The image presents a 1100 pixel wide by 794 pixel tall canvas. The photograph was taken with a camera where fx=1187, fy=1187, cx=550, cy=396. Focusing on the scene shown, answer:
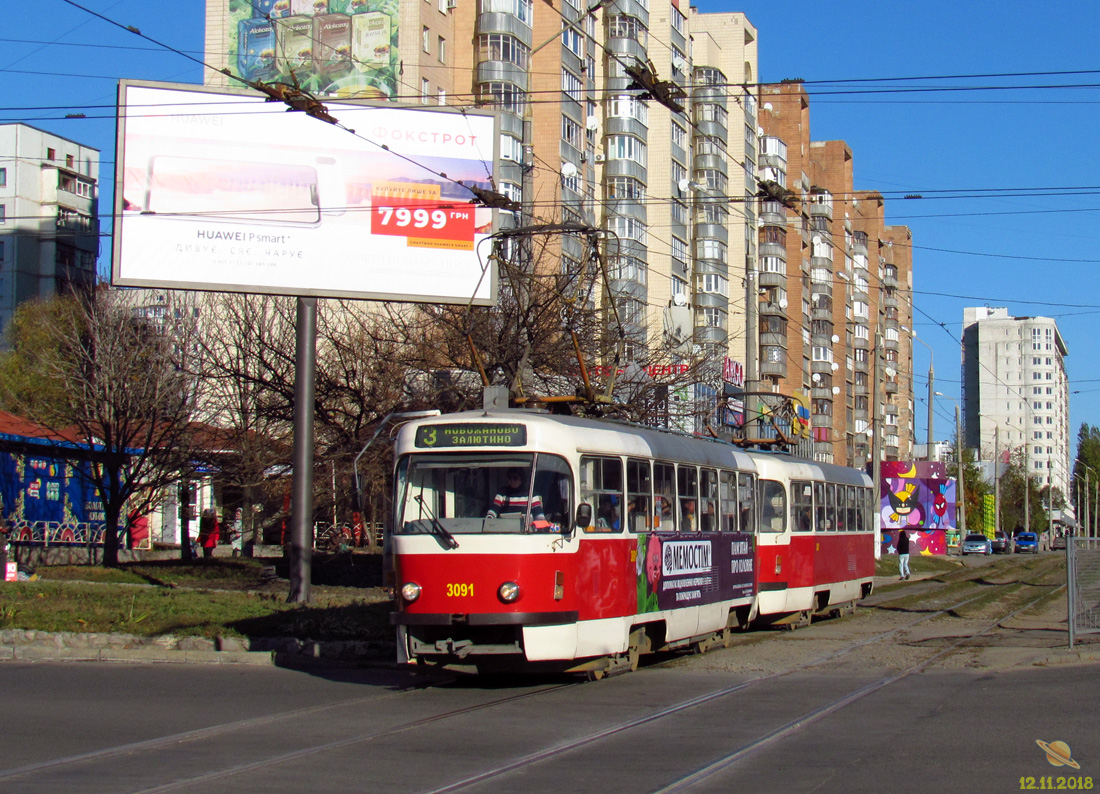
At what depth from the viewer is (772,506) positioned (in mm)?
18453

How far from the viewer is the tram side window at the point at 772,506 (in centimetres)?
1806

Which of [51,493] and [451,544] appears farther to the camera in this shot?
→ [51,493]

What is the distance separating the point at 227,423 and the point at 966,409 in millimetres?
167985

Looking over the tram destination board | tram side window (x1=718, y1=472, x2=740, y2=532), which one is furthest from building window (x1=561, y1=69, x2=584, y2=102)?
the tram destination board

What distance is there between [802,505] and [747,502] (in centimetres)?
301

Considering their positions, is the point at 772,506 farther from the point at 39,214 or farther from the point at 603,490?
the point at 39,214

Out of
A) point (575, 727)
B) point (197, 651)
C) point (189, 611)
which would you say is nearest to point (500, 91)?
point (189, 611)

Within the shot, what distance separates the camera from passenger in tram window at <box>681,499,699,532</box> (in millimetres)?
14266

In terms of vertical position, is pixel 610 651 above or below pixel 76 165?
below

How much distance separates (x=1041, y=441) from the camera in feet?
553

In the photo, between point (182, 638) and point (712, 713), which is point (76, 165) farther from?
point (712, 713)

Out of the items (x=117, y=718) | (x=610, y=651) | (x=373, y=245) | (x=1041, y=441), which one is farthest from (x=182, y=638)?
(x=1041, y=441)

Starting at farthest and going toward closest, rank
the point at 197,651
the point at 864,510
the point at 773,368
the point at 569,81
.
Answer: the point at 773,368 → the point at 569,81 → the point at 864,510 → the point at 197,651

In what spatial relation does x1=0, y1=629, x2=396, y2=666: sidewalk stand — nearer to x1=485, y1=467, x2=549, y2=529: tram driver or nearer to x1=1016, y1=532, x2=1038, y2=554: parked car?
x1=485, y1=467, x2=549, y2=529: tram driver
